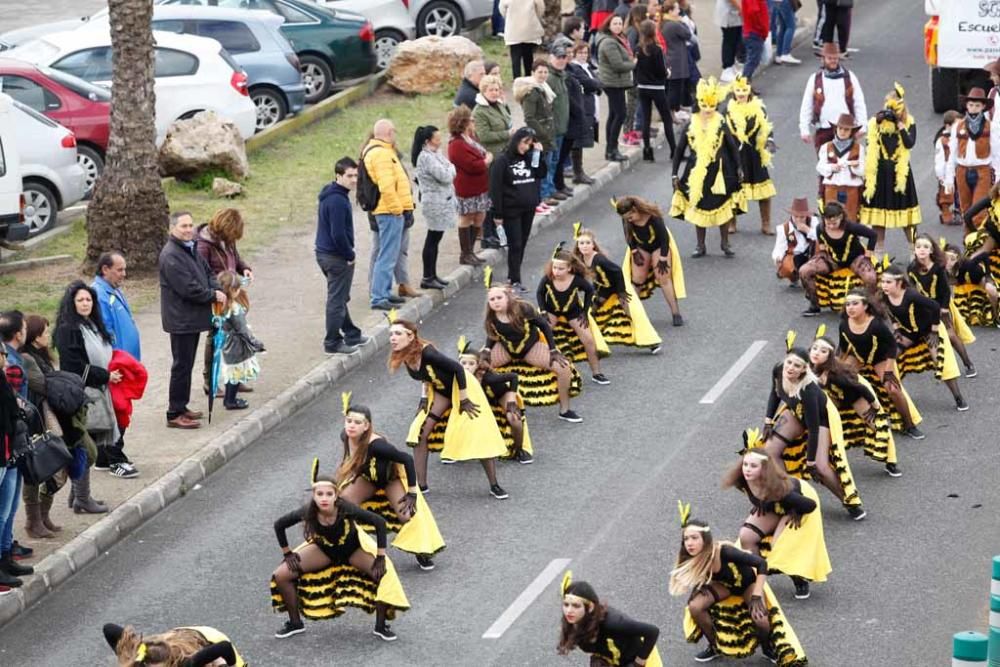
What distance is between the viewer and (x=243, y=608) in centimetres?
1286

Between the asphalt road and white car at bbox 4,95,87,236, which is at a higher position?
white car at bbox 4,95,87,236

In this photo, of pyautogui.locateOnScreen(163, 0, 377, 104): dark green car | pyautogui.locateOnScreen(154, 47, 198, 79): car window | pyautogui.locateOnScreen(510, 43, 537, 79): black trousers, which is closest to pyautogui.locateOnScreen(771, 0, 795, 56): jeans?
pyautogui.locateOnScreen(510, 43, 537, 79): black trousers

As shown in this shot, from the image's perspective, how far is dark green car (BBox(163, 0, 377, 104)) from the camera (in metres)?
27.1

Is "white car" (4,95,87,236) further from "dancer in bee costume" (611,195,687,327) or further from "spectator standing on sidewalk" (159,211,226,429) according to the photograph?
"dancer in bee costume" (611,195,687,327)

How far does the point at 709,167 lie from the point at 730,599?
29.4ft

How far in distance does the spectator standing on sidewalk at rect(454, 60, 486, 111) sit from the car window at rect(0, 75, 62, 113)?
5099mm

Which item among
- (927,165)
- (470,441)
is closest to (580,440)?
(470,441)

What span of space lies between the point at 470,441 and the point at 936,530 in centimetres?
348

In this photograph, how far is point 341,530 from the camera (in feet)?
40.2

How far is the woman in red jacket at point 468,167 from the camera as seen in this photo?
19.2 meters

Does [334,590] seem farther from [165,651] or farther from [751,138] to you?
[751,138]

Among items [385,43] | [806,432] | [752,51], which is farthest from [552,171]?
[806,432]

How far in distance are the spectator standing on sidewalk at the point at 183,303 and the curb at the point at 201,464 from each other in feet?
1.65

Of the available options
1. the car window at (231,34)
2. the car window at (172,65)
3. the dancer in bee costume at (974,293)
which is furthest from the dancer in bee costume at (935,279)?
the car window at (231,34)
